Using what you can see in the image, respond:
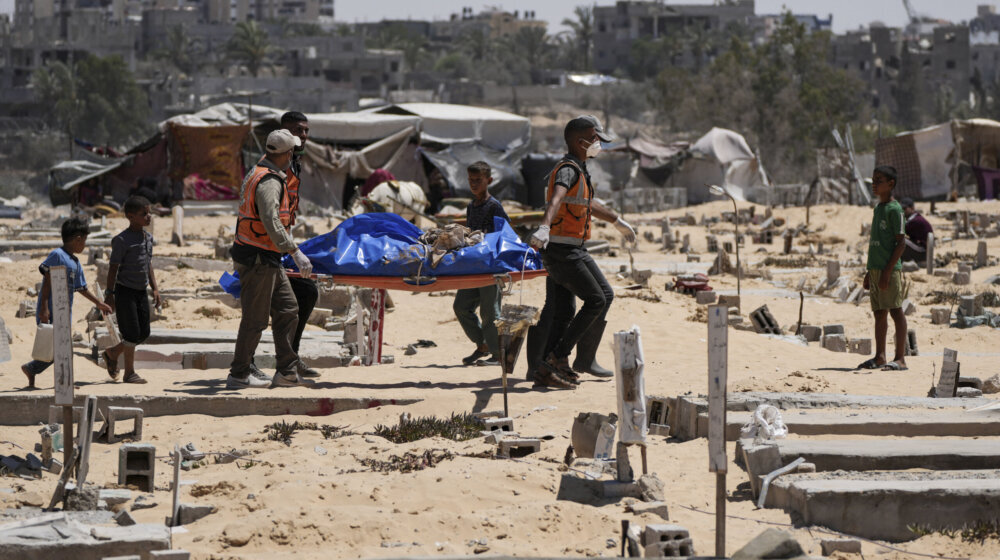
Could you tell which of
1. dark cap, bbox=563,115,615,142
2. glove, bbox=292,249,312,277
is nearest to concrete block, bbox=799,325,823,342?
dark cap, bbox=563,115,615,142

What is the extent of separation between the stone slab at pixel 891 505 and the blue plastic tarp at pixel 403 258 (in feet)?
11.0

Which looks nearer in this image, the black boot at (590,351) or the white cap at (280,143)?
the white cap at (280,143)

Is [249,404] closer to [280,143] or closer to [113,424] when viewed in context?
[113,424]

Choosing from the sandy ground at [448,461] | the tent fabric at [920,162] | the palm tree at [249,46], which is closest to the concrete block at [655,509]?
A: the sandy ground at [448,461]

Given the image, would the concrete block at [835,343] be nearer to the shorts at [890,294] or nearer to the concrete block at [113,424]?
the shorts at [890,294]

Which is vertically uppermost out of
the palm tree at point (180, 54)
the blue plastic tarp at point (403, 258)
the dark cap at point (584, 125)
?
the palm tree at point (180, 54)

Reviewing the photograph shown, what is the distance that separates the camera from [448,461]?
630 centimetres

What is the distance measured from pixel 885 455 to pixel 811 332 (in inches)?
233

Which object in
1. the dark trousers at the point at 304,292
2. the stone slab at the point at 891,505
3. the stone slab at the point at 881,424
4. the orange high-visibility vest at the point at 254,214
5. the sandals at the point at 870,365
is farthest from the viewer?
the sandals at the point at 870,365

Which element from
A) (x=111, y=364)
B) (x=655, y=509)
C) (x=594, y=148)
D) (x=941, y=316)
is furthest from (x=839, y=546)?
(x=941, y=316)

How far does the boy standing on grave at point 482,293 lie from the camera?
918cm

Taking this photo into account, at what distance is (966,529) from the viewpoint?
538 cm

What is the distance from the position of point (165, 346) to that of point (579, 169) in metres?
3.77

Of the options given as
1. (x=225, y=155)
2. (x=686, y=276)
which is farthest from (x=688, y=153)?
(x=686, y=276)
